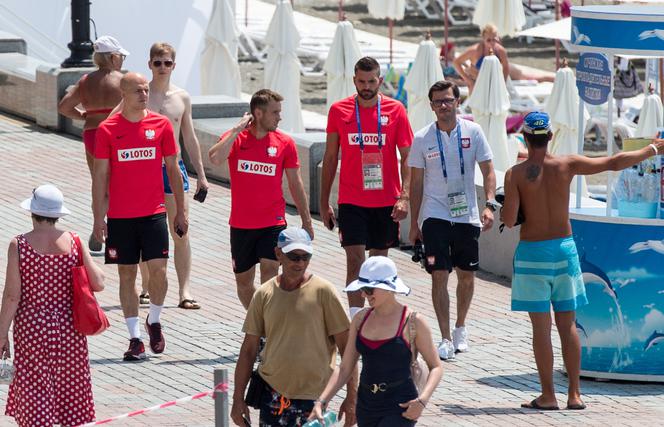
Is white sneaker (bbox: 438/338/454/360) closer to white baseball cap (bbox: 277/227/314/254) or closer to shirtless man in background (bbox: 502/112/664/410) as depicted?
shirtless man in background (bbox: 502/112/664/410)

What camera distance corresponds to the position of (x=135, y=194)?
10.3 metres

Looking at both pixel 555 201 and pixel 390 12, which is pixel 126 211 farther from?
pixel 390 12

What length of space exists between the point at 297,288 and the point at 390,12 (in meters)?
18.0

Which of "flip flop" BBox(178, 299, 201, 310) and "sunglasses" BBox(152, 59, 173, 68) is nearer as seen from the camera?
"sunglasses" BBox(152, 59, 173, 68)

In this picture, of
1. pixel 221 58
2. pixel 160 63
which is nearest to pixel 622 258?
pixel 160 63

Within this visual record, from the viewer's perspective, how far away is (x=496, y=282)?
13.2m

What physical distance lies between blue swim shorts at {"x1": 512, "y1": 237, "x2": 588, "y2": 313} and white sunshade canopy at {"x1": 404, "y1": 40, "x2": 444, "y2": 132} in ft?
27.2

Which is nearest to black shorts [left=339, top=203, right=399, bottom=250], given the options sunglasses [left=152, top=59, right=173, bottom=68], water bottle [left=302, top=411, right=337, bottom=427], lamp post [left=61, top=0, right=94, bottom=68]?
sunglasses [left=152, top=59, right=173, bottom=68]

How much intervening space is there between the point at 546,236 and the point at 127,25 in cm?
1423

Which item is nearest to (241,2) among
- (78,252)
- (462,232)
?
(462,232)

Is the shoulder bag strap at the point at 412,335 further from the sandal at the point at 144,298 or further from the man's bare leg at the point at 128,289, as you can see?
the sandal at the point at 144,298

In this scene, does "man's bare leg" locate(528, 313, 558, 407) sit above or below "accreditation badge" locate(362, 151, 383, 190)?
below

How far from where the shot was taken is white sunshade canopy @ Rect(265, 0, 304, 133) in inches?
744

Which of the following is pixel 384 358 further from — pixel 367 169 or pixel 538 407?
pixel 367 169
